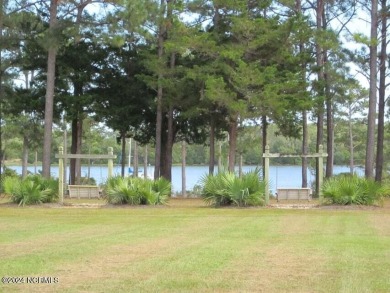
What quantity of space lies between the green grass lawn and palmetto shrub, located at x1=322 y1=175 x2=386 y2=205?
15.5ft

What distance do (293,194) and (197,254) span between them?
15.3 meters

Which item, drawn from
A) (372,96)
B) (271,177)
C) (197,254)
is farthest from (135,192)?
(271,177)

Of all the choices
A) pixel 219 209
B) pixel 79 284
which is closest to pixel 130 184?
pixel 219 209

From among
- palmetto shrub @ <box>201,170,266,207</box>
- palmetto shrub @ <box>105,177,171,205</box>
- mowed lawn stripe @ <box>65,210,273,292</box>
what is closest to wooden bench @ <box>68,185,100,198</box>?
palmetto shrub @ <box>105,177,171,205</box>

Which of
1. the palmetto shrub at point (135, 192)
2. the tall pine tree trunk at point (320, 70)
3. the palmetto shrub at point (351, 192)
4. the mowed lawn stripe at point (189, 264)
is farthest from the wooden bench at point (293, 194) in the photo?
the mowed lawn stripe at point (189, 264)

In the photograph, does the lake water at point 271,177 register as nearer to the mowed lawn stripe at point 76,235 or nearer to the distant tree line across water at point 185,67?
the distant tree line across water at point 185,67

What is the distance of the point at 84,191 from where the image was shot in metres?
25.8

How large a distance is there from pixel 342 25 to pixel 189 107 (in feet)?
31.4

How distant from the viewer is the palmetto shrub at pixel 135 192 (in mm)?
20969

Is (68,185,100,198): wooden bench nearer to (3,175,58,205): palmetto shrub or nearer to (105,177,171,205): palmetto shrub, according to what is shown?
(3,175,58,205): palmetto shrub

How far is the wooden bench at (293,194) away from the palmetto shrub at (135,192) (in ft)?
15.3

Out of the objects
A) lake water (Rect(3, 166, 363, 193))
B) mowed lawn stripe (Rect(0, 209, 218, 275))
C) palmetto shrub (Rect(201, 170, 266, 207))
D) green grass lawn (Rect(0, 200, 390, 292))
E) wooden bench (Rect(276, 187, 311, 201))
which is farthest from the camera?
lake water (Rect(3, 166, 363, 193))

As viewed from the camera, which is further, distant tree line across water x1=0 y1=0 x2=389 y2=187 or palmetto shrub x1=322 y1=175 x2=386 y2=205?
distant tree line across water x1=0 y1=0 x2=389 y2=187

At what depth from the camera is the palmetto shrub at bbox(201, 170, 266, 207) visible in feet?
67.5
